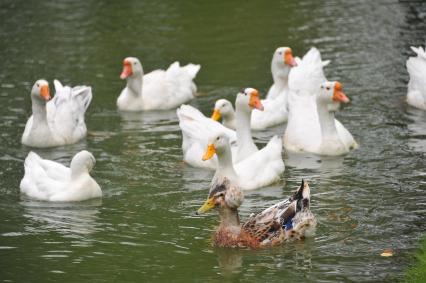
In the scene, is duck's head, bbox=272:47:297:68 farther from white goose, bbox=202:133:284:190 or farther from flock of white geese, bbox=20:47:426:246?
white goose, bbox=202:133:284:190

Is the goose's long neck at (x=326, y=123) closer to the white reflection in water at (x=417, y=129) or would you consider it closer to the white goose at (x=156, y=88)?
the white reflection in water at (x=417, y=129)

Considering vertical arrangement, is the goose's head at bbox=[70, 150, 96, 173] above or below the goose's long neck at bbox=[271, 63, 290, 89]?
below

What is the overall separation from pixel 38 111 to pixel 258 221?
5.55 metres

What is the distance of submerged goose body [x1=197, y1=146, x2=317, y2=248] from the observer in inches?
428

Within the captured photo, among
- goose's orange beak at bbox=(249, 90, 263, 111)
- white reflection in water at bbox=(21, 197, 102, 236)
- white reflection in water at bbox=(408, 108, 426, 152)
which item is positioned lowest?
white reflection in water at bbox=(408, 108, 426, 152)

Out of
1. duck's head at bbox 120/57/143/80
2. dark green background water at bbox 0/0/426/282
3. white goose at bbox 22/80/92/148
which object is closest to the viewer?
dark green background water at bbox 0/0/426/282

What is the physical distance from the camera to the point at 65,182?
1316cm

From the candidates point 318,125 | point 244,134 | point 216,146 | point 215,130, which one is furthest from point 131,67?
point 216,146

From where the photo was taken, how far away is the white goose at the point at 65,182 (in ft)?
42.3

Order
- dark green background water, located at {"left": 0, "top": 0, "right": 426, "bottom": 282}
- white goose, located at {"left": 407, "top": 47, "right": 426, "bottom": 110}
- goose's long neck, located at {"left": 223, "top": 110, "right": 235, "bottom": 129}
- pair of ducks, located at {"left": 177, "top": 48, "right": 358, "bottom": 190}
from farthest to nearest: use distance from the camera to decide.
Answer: white goose, located at {"left": 407, "top": 47, "right": 426, "bottom": 110} < goose's long neck, located at {"left": 223, "top": 110, "right": 235, "bottom": 129} < pair of ducks, located at {"left": 177, "top": 48, "right": 358, "bottom": 190} < dark green background water, located at {"left": 0, "top": 0, "right": 426, "bottom": 282}

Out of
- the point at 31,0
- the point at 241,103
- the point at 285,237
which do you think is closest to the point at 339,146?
the point at 241,103

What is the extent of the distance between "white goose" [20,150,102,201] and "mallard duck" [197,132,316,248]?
7.56 ft

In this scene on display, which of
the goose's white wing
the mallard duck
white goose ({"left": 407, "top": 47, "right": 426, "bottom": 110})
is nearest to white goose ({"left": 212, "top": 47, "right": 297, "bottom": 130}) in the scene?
white goose ({"left": 407, "top": 47, "right": 426, "bottom": 110})

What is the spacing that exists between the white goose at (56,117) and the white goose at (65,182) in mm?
2179
